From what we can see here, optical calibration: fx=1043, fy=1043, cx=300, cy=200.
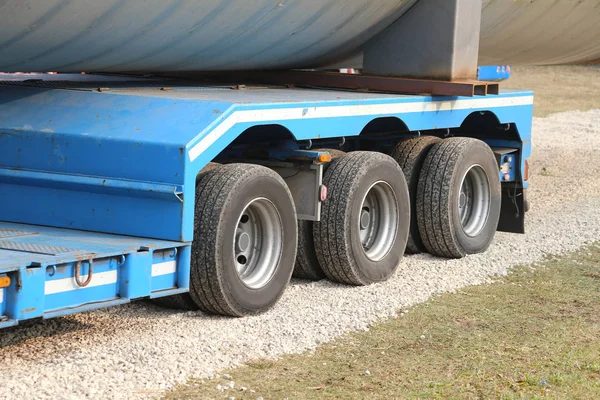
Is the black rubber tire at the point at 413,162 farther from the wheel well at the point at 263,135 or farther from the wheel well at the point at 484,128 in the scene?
the wheel well at the point at 263,135

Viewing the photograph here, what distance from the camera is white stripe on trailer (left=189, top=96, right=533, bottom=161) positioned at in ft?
19.6

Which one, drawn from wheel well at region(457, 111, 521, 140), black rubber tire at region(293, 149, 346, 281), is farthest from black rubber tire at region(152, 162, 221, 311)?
wheel well at region(457, 111, 521, 140)

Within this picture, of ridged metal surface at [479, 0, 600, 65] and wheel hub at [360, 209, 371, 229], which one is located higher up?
ridged metal surface at [479, 0, 600, 65]

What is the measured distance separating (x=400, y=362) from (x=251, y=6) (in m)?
2.84

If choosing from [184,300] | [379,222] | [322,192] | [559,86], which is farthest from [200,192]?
[559,86]

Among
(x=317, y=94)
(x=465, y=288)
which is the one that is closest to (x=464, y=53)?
(x=317, y=94)

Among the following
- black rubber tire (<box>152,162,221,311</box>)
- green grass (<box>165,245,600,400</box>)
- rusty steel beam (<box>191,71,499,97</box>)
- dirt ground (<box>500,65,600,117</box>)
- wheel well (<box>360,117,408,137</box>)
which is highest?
dirt ground (<box>500,65,600,117</box>)

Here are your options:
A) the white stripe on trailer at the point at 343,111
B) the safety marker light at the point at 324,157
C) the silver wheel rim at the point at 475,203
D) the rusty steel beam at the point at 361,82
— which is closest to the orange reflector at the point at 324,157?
the safety marker light at the point at 324,157

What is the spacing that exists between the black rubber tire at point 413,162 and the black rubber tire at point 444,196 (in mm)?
59

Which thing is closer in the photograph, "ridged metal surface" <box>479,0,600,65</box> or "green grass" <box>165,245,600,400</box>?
"green grass" <box>165,245,600,400</box>

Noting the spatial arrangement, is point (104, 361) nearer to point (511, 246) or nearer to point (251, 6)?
point (251, 6)

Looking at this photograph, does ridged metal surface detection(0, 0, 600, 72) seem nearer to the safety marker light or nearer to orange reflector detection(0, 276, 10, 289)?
the safety marker light

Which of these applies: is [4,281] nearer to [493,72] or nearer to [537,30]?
[537,30]

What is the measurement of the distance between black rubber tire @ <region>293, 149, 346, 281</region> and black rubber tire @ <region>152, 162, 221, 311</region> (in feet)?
3.41
